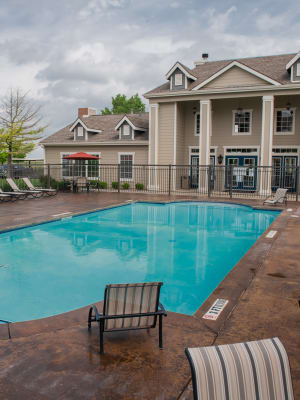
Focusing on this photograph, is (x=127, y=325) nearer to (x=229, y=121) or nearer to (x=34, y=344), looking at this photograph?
(x=34, y=344)

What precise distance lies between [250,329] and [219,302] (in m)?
1.04

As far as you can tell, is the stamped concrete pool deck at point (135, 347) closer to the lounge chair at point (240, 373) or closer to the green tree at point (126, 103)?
the lounge chair at point (240, 373)

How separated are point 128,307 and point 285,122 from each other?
2240cm

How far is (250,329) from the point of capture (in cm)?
450

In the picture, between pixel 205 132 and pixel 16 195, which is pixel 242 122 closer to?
pixel 205 132

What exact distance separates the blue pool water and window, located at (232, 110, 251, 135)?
10.3 metres

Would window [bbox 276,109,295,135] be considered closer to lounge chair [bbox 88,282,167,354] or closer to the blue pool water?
the blue pool water

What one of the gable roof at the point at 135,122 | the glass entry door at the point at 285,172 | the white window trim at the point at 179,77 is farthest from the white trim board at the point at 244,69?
the gable roof at the point at 135,122

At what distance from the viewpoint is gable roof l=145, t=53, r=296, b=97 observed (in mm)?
22328

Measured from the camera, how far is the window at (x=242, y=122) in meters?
24.7

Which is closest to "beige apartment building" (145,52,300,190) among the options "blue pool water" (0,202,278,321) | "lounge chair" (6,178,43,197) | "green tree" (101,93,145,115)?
"lounge chair" (6,178,43,197)

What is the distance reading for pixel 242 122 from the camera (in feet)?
81.7

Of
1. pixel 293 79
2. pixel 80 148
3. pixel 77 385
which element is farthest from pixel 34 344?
pixel 80 148

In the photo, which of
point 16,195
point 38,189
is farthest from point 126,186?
point 16,195
